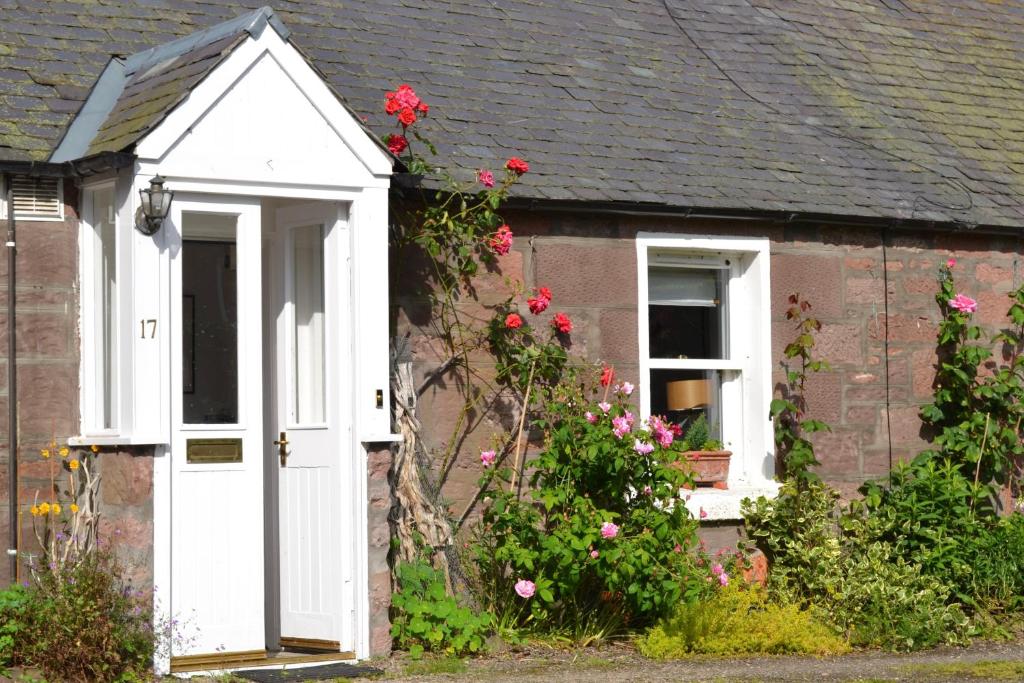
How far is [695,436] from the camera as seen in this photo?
994 cm

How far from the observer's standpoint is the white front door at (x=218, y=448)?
7676 millimetres

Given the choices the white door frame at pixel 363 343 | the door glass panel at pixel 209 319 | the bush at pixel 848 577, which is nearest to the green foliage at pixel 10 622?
the door glass panel at pixel 209 319

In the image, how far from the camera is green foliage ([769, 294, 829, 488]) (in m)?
9.91

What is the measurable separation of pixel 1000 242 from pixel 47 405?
22.6 ft

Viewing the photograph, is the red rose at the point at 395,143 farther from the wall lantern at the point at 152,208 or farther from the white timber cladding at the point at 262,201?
the wall lantern at the point at 152,208

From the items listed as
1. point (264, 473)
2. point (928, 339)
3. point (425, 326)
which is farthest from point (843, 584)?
point (264, 473)

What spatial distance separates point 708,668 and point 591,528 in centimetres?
101

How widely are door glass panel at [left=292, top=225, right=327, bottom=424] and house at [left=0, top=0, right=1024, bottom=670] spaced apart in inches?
0.6

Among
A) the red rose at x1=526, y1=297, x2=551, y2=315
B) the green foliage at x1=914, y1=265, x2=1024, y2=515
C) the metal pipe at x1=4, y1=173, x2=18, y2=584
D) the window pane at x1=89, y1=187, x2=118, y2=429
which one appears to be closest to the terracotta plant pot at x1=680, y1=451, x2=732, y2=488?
the green foliage at x1=914, y1=265, x2=1024, y2=515

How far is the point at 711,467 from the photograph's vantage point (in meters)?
9.92

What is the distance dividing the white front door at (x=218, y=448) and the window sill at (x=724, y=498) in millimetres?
3015

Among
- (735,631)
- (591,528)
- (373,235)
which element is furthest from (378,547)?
(735,631)

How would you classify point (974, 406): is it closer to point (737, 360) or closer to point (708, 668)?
point (737, 360)

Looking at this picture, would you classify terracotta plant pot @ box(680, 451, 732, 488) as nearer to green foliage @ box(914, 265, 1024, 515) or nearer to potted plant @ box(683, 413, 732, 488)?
potted plant @ box(683, 413, 732, 488)
